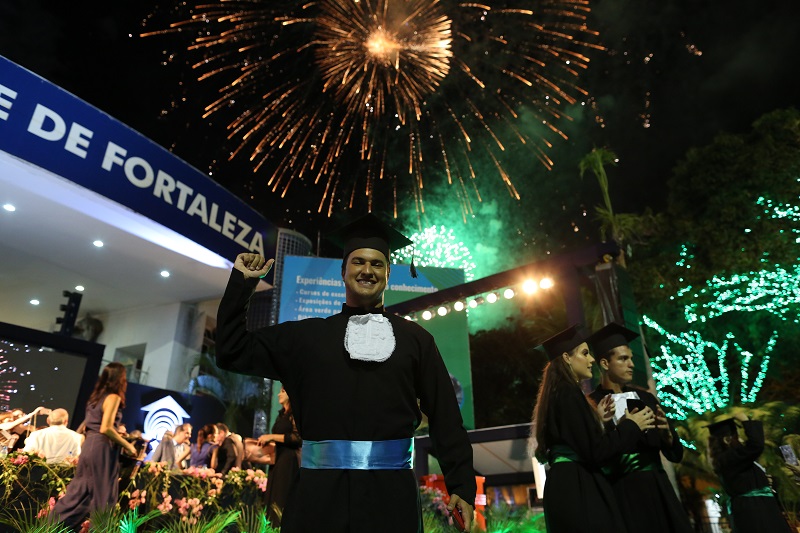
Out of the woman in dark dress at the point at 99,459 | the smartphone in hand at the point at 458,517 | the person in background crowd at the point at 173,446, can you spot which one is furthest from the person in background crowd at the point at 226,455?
the smartphone in hand at the point at 458,517

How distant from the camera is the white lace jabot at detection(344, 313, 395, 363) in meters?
2.67

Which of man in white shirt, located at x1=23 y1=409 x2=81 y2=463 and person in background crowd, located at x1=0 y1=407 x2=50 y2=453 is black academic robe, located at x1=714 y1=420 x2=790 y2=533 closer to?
man in white shirt, located at x1=23 y1=409 x2=81 y2=463

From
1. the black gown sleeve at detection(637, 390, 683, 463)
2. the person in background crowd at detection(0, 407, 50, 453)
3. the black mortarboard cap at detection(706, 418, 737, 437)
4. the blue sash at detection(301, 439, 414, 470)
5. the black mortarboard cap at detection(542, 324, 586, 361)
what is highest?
the black mortarboard cap at detection(542, 324, 586, 361)

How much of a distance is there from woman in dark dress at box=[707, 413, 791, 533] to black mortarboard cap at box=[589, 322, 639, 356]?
204 centimetres

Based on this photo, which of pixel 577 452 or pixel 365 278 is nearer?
pixel 365 278

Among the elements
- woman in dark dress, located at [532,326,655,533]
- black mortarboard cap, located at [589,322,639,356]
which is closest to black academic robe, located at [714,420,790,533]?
black mortarboard cap, located at [589,322,639,356]

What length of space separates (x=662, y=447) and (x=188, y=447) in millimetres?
9358

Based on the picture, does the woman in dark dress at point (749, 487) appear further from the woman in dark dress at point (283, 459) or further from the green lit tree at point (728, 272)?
the green lit tree at point (728, 272)

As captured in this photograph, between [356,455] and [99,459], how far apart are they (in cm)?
484

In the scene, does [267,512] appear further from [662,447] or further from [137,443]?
[137,443]

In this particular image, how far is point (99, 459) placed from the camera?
6.16 m

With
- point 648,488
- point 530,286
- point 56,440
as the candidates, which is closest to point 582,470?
point 648,488

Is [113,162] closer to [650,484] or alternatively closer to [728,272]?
[650,484]

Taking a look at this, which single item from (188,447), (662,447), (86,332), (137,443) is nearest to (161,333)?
(86,332)
